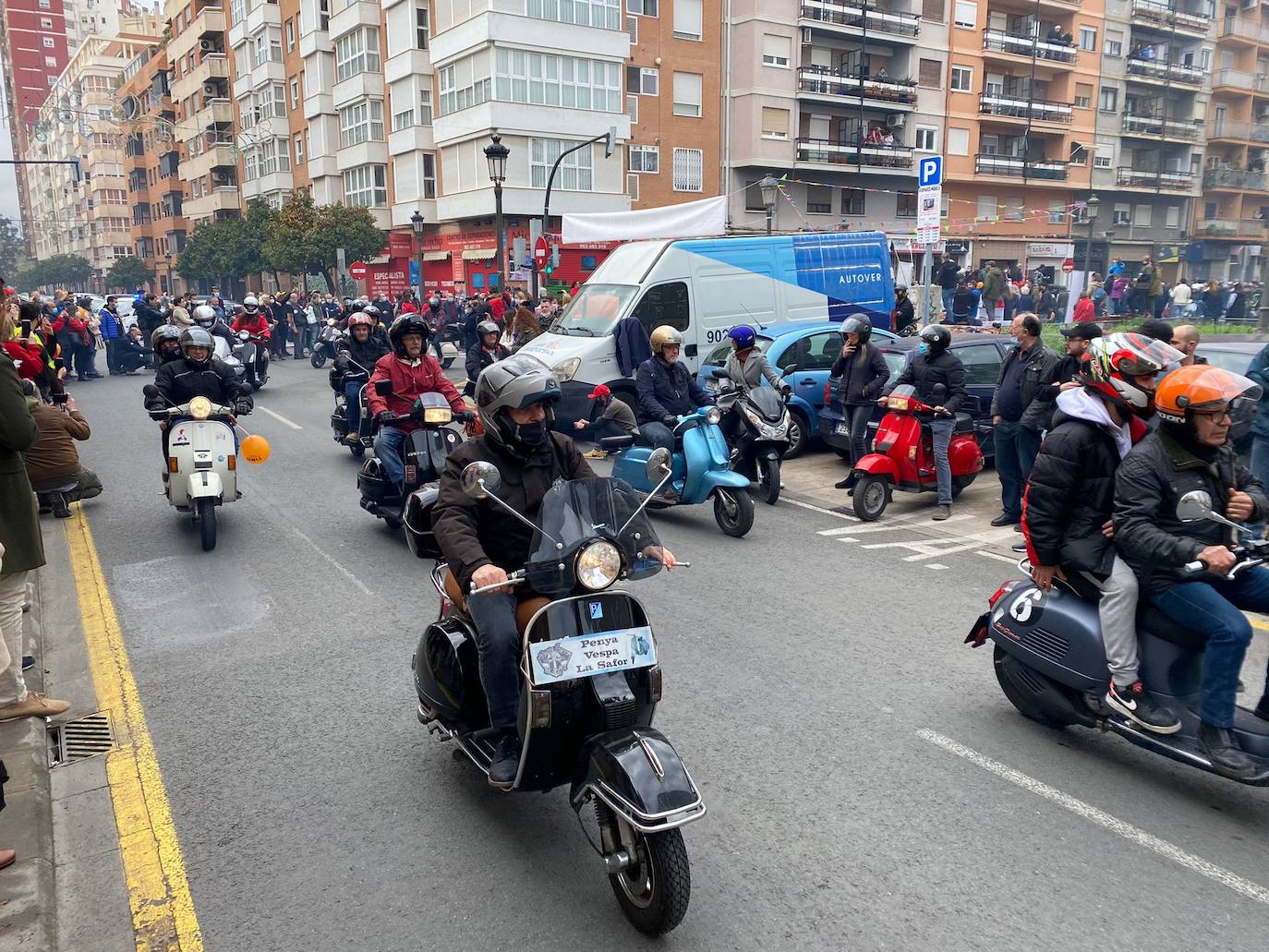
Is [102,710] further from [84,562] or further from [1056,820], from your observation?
[1056,820]

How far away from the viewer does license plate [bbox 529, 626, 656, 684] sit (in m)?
3.36

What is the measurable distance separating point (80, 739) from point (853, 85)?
44617mm

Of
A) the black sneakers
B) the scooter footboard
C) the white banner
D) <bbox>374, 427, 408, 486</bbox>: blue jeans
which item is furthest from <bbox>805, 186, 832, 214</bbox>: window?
the scooter footboard

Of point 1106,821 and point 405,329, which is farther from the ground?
point 405,329

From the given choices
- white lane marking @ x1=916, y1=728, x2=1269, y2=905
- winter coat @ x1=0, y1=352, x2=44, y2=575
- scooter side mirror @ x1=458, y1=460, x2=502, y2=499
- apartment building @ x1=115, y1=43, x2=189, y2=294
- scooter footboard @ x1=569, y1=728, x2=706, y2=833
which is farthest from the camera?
apartment building @ x1=115, y1=43, x2=189, y2=294

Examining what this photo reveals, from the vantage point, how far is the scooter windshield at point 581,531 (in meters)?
3.44

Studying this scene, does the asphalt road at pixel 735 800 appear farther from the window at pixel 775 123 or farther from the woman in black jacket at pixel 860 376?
the window at pixel 775 123

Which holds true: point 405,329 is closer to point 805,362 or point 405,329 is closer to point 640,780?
point 805,362

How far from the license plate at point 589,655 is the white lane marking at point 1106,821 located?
76.8 inches

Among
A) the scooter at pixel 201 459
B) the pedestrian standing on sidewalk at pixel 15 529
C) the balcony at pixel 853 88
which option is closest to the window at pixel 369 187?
the balcony at pixel 853 88

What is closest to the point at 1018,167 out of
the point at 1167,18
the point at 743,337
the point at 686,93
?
the point at 1167,18

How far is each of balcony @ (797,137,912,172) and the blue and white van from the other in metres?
29.7

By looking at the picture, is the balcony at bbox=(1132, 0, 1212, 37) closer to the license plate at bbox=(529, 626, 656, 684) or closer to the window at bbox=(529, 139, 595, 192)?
the window at bbox=(529, 139, 595, 192)

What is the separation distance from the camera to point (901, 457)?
9.67m
